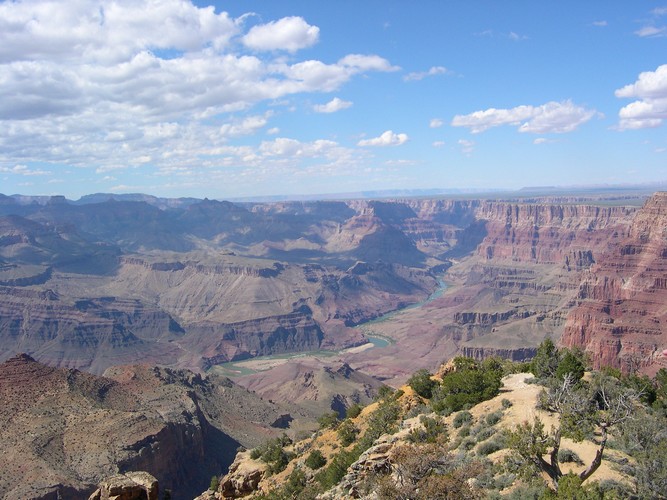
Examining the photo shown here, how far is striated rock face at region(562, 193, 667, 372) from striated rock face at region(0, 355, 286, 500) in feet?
200

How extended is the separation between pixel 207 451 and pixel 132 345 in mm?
130179

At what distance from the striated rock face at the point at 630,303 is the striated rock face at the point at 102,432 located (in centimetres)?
6101

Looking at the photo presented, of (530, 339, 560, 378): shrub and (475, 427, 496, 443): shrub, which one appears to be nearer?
(475, 427, 496, 443): shrub

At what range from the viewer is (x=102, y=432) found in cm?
6525

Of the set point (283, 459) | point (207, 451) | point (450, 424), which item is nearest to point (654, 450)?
point (450, 424)

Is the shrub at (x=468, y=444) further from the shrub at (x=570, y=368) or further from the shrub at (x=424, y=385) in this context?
Answer: the shrub at (x=424, y=385)

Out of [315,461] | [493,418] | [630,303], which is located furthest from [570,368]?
[630,303]

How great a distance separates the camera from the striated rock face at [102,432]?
5781cm

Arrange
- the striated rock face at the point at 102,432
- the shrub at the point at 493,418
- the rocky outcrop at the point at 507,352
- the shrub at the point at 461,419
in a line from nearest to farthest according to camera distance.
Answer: the shrub at the point at 493,418
the shrub at the point at 461,419
the striated rock face at the point at 102,432
the rocky outcrop at the point at 507,352

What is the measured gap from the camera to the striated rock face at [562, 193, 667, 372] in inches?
4234

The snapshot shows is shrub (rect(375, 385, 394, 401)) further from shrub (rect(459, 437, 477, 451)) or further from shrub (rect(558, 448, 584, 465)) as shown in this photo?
shrub (rect(558, 448, 584, 465))

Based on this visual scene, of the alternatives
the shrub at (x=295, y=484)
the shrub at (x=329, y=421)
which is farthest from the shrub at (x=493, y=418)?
the shrub at (x=329, y=421)

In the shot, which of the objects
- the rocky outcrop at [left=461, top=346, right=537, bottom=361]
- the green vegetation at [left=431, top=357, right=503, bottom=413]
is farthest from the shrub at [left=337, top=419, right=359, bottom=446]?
the rocky outcrop at [left=461, top=346, right=537, bottom=361]

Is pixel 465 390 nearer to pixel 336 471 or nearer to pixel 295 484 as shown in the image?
pixel 336 471
